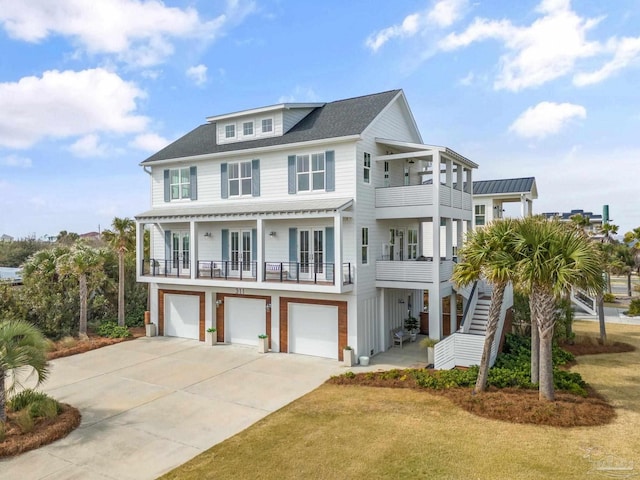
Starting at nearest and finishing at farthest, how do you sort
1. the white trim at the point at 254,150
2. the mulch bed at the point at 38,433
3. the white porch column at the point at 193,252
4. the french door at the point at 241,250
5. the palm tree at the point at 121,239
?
the mulch bed at the point at 38,433 → the white trim at the point at 254,150 → the white porch column at the point at 193,252 → the french door at the point at 241,250 → the palm tree at the point at 121,239

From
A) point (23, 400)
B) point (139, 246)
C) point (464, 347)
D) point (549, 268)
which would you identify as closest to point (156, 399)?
point (23, 400)

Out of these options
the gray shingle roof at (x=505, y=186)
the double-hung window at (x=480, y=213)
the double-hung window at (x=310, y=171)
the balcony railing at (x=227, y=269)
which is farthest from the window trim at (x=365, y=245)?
the double-hung window at (x=480, y=213)

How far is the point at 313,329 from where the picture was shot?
18.4m

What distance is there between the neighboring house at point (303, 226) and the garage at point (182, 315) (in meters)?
0.07

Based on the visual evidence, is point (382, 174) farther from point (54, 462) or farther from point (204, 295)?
point (54, 462)

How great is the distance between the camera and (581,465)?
832cm

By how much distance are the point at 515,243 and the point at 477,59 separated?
35.8ft

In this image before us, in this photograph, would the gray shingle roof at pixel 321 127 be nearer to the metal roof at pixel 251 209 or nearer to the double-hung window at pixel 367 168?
the double-hung window at pixel 367 168

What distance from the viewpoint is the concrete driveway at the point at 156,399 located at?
363 inches

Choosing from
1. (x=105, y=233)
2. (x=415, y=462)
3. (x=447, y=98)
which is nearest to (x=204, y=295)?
(x=105, y=233)

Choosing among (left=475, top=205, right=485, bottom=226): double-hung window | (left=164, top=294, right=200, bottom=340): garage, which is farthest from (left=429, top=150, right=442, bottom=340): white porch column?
(left=475, top=205, right=485, bottom=226): double-hung window

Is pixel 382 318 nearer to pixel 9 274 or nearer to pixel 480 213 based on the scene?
pixel 480 213

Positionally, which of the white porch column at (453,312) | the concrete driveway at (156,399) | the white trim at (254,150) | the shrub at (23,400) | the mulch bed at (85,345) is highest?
the white trim at (254,150)

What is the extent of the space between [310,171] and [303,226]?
2.56 meters
